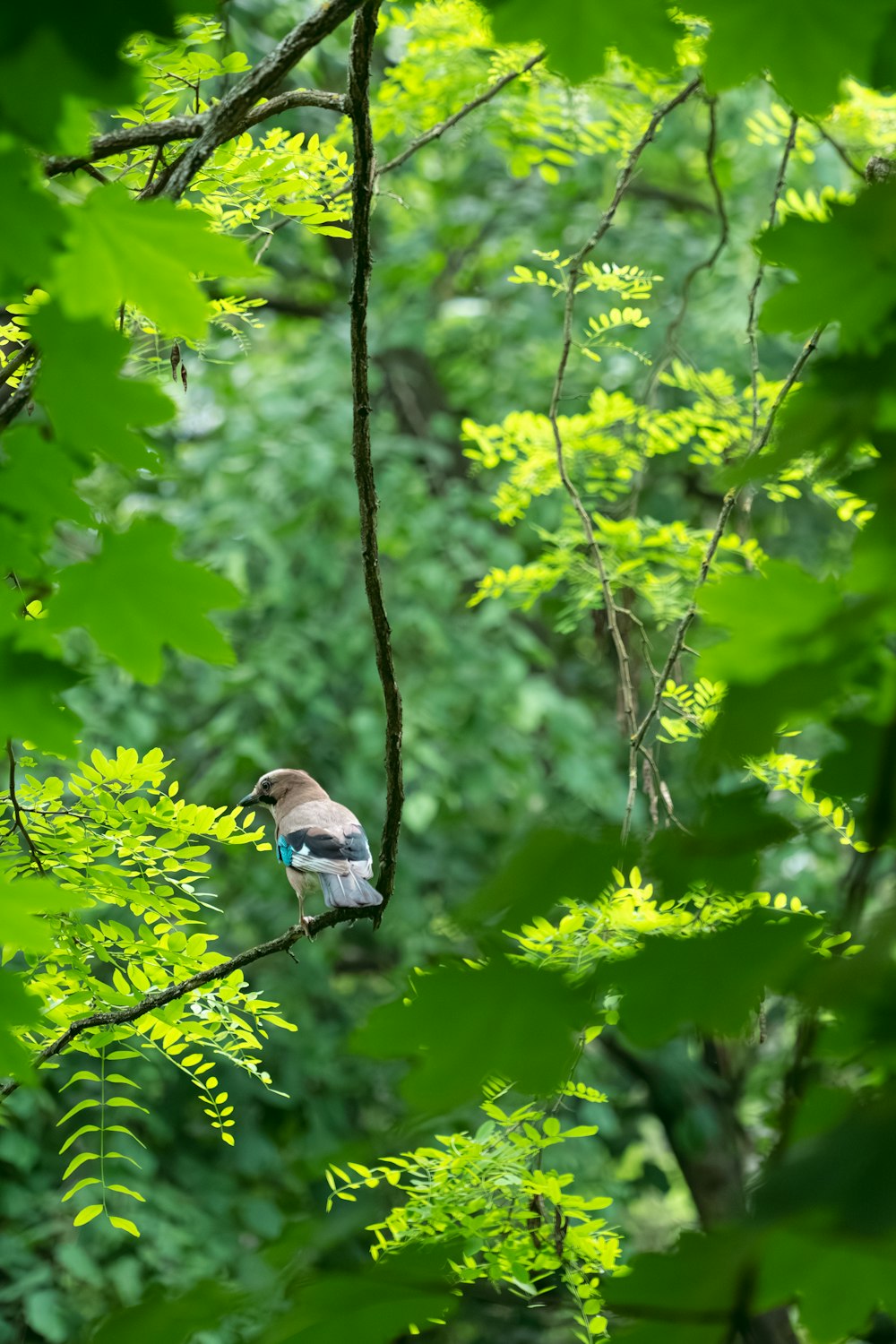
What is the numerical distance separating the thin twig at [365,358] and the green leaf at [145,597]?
2.50 feet

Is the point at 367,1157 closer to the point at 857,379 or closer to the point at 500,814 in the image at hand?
the point at 857,379

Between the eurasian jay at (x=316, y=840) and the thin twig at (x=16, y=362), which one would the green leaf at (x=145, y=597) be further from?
the eurasian jay at (x=316, y=840)

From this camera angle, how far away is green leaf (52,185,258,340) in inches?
38.1

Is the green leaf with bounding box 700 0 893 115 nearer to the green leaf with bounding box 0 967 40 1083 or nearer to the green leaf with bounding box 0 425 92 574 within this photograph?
the green leaf with bounding box 0 425 92 574

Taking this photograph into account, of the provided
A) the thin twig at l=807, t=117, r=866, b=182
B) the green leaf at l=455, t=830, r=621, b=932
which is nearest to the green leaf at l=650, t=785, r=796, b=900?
the green leaf at l=455, t=830, r=621, b=932

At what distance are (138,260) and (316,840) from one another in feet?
11.9

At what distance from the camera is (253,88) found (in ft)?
5.52

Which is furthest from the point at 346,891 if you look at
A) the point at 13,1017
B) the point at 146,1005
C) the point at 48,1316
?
the point at 13,1017

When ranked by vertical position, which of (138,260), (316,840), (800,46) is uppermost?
(316,840)

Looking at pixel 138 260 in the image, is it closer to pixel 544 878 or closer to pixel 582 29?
pixel 582 29

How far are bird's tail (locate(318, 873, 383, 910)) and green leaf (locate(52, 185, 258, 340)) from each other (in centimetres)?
281

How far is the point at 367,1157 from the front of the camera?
741 mm

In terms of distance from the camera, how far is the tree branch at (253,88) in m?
1.66

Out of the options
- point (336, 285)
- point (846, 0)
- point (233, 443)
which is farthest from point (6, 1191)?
point (336, 285)
